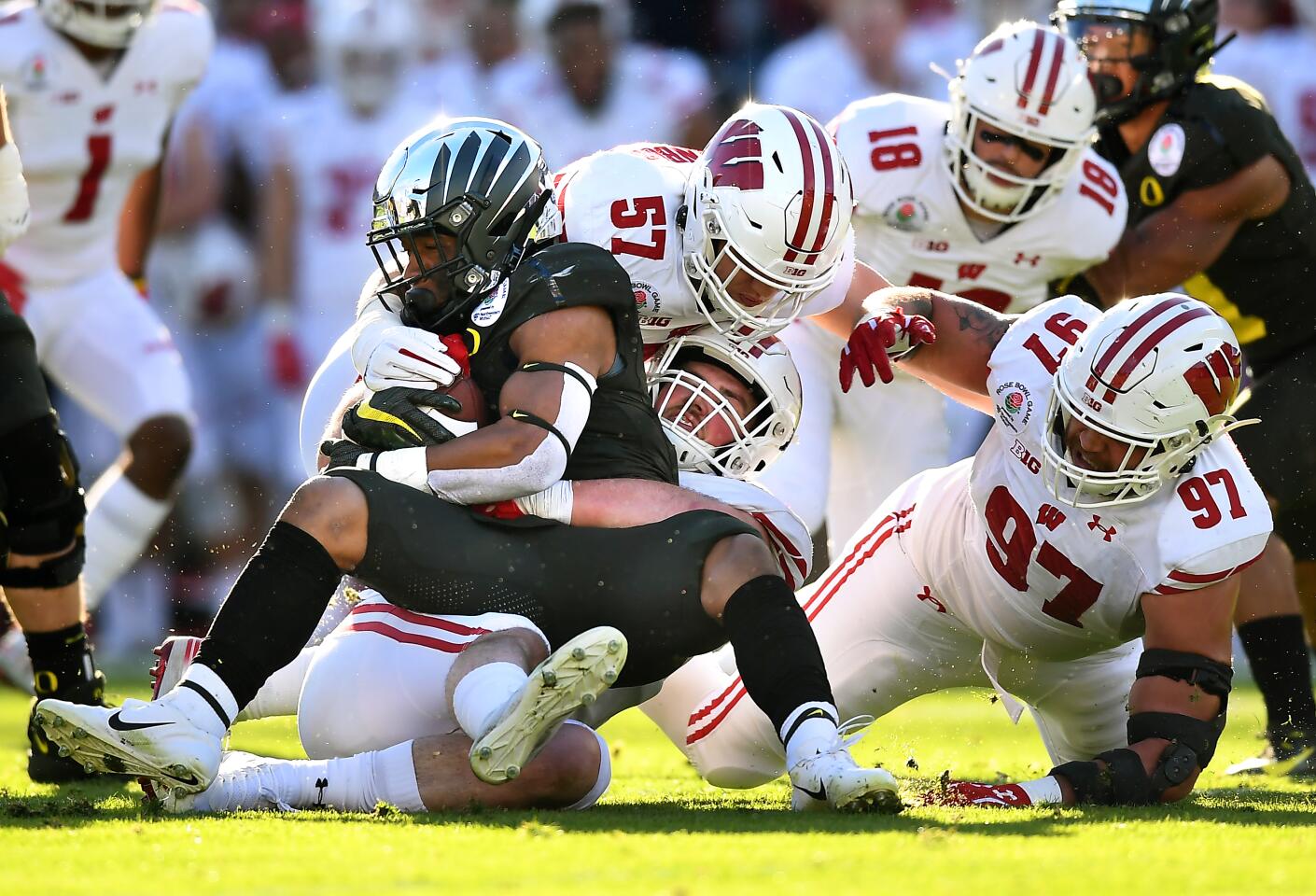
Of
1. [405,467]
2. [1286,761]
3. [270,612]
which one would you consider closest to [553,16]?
[1286,761]

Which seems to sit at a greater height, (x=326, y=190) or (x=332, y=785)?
(x=326, y=190)

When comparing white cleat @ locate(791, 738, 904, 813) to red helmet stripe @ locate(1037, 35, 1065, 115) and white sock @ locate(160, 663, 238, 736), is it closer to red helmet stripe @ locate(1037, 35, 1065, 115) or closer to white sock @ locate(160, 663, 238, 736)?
white sock @ locate(160, 663, 238, 736)

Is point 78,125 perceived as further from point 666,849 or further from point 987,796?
point 666,849

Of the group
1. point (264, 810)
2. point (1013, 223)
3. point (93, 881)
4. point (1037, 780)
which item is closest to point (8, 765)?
point (264, 810)

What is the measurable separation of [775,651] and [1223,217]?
2927 millimetres

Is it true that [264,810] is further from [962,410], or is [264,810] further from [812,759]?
[962,410]

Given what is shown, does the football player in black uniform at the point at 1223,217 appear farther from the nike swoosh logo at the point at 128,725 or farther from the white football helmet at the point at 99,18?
the white football helmet at the point at 99,18

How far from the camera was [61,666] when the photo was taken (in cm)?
495

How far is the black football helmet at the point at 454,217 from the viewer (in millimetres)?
4391

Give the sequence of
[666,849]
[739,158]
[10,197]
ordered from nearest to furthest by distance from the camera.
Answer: [666,849] < [739,158] < [10,197]

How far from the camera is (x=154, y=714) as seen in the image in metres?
3.66

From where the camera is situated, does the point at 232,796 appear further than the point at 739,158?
No

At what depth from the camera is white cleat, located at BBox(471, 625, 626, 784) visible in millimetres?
3582

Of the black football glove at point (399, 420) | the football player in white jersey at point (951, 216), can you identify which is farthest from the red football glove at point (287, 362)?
the black football glove at point (399, 420)
